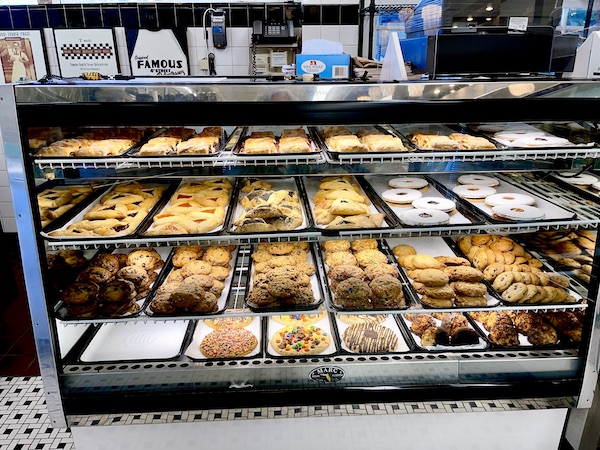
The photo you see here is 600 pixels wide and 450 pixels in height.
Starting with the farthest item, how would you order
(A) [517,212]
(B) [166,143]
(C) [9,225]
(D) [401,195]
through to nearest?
(C) [9,225] < (D) [401,195] < (A) [517,212] < (B) [166,143]

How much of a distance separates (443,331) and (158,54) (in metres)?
4.98

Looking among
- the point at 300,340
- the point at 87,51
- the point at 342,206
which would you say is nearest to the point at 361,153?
the point at 342,206

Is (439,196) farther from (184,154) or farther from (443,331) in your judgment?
(184,154)

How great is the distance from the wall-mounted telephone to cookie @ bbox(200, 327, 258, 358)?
4.19m

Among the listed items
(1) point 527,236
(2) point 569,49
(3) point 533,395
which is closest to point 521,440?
(3) point 533,395

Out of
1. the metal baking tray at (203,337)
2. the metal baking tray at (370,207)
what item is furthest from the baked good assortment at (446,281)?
the metal baking tray at (203,337)

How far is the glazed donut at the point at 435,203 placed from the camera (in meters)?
2.45

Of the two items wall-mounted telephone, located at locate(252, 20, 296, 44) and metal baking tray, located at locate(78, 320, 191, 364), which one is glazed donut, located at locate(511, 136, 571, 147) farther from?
wall-mounted telephone, located at locate(252, 20, 296, 44)

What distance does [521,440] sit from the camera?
2395 mm

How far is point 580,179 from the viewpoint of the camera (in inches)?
97.9

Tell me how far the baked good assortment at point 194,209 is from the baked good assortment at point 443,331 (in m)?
1.16

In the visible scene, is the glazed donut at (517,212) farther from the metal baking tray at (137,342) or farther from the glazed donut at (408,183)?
the metal baking tray at (137,342)

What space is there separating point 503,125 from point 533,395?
4.52 ft

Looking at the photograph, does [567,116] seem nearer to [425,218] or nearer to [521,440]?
[425,218]
